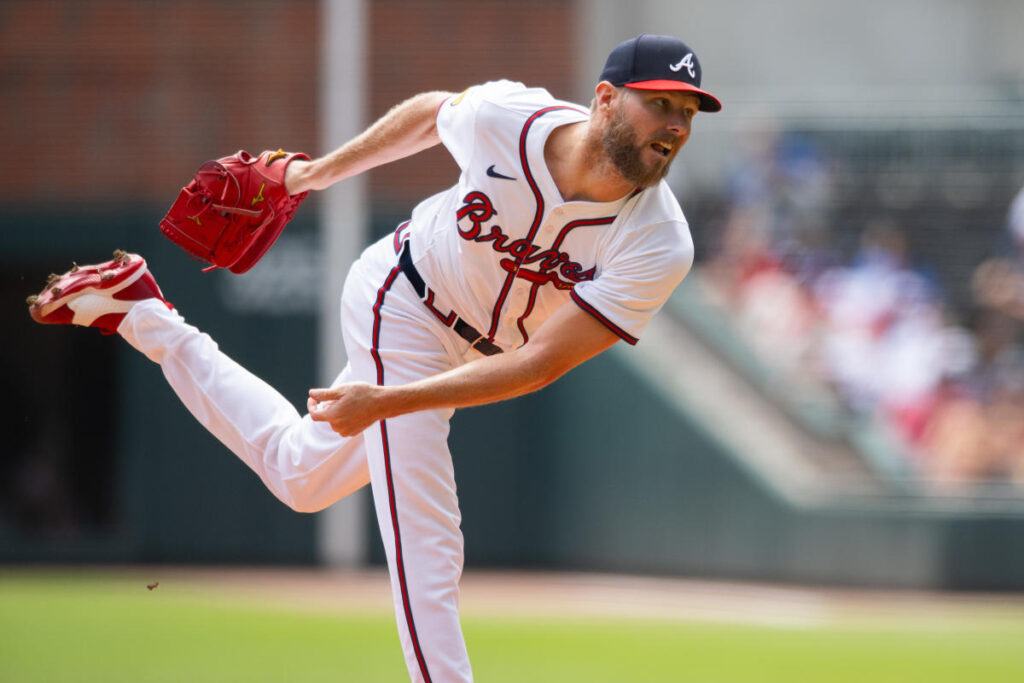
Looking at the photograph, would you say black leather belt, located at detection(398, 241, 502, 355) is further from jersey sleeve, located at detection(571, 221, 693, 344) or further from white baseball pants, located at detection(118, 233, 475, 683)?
jersey sleeve, located at detection(571, 221, 693, 344)

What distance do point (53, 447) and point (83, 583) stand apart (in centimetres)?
276

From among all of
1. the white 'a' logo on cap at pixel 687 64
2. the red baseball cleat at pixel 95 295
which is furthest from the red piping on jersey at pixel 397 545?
the white 'a' logo on cap at pixel 687 64

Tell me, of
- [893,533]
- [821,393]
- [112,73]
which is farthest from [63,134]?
[893,533]

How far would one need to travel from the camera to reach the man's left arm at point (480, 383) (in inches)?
137

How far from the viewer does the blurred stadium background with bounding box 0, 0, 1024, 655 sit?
1020 centimetres

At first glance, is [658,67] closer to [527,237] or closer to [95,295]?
[527,237]

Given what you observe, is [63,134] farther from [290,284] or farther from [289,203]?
[289,203]

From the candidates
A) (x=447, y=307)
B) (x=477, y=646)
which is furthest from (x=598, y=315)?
(x=477, y=646)

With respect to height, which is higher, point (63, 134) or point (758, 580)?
point (63, 134)

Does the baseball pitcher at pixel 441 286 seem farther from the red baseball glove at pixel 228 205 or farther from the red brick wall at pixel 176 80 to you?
the red brick wall at pixel 176 80

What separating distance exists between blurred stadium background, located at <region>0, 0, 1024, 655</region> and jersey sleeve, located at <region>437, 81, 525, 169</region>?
6.82m

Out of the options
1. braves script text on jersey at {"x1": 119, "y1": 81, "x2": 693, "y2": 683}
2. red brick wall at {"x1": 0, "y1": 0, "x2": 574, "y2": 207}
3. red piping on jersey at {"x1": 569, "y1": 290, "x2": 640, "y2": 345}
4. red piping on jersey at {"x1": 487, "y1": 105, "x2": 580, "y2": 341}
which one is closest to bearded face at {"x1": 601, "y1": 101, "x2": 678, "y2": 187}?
braves script text on jersey at {"x1": 119, "y1": 81, "x2": 693, "y2": 683}

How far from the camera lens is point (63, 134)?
1284cm

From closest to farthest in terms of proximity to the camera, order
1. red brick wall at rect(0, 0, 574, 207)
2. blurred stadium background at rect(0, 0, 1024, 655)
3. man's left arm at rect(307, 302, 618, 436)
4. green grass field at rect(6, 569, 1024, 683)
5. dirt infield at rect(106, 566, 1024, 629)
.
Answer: man's left arm at rect(307, 302, 618, 436)
green grass field at rect(6, 569, 1024, 683)
dirt infield at rect(106, 566, 1024, 629)
blurred stadium background at rect(0, 0, 1024, 655)
red brick wall at rect(0, 0, 574, 207)
